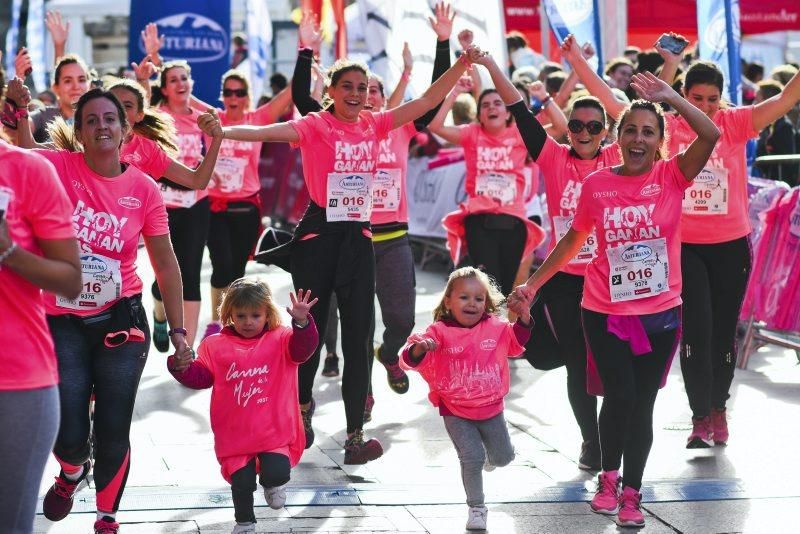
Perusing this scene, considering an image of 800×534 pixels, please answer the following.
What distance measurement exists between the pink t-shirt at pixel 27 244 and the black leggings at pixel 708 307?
3994 mm

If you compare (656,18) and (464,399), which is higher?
(656,18)

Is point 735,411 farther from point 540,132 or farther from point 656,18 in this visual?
point 656,18

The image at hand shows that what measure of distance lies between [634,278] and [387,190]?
101 inches

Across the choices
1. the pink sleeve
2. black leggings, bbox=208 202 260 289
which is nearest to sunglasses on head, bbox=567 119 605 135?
the pink sleeve

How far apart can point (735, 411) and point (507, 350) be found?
272 cm

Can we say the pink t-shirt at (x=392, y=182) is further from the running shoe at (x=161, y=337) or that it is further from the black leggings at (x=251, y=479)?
the black leggings at (x=251, y=479)

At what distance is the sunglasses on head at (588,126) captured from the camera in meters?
6.74

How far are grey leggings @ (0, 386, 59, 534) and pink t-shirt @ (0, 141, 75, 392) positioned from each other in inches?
1.6

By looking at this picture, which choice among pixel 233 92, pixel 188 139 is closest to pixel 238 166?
pixel 233 92

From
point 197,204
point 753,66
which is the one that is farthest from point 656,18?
point 197,204

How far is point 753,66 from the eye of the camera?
683 inches

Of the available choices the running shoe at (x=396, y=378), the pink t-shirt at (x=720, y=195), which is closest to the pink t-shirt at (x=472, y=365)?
the pink t-shirt at (x=720, y=195)

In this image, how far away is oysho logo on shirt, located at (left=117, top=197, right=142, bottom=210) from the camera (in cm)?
516

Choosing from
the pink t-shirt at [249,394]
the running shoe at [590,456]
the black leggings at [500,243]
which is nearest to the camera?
the pink t-shirt at [249,394]
